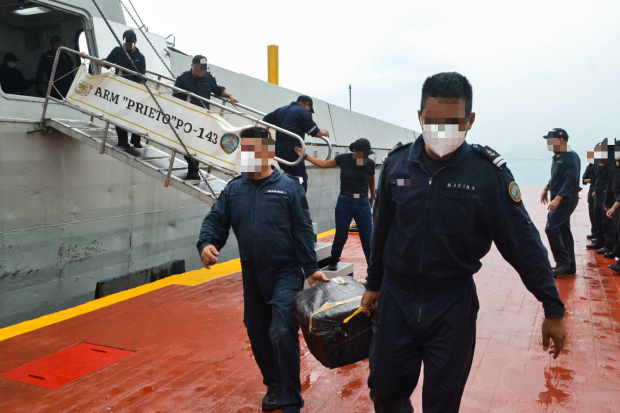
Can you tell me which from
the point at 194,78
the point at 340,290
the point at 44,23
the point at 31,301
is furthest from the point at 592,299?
the point at 44,23

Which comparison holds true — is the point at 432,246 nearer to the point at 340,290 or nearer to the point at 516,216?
the point at 516,216

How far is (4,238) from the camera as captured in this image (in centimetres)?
599

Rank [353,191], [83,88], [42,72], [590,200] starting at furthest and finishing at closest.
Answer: [590,200] → [42,72] → [83,88] → [353,191]

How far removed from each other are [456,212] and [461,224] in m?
0.06

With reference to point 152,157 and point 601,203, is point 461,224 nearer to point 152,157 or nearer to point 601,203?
point 152,157

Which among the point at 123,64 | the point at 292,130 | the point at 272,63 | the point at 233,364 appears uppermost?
the point at 272,63

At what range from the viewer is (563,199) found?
22.6ft

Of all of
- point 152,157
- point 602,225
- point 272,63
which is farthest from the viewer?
point 272,63

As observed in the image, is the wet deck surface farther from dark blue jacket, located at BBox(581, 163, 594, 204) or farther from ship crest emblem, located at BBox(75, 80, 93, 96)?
dark blue jacket, located at BBox(581, 163, 594, 204)

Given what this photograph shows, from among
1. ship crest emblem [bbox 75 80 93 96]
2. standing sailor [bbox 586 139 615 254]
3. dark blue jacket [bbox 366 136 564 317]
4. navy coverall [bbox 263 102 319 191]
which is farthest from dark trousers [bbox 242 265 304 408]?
standing sailor [bbox 586 139 615 254]

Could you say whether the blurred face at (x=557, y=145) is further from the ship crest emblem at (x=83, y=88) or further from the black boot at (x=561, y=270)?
the ship crest emblem at (x=83, y=88)

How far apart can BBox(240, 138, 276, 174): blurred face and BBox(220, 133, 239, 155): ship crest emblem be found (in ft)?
9.77

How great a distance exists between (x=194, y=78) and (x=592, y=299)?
577 centimetres

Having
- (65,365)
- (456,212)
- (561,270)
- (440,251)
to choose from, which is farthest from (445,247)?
(561,270)
